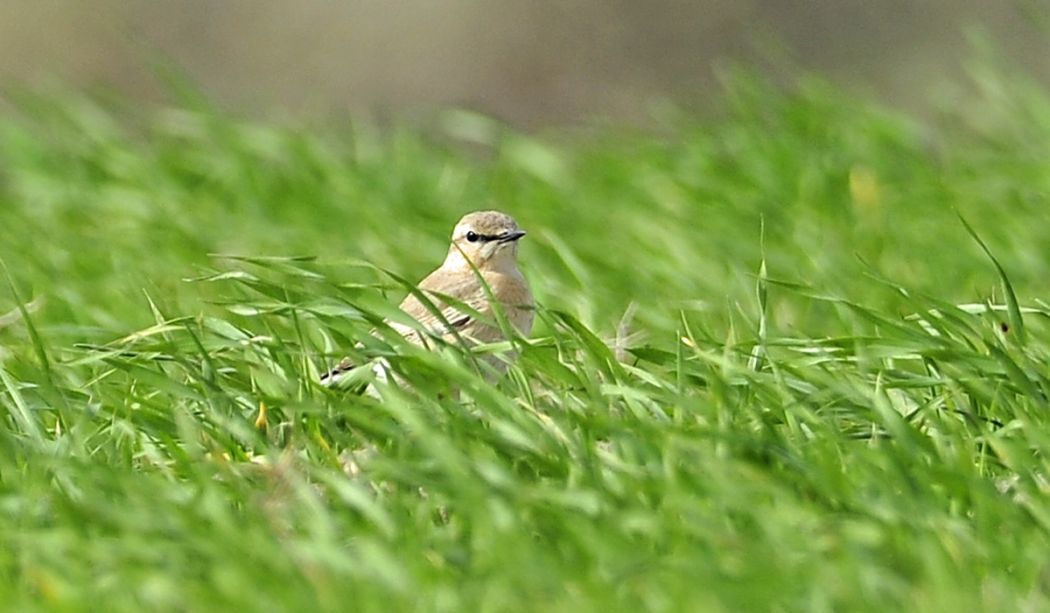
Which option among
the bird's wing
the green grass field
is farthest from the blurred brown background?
the bird's wing

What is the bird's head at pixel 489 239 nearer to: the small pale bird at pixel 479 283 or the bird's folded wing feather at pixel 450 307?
the small pale bird at pixel 479 283

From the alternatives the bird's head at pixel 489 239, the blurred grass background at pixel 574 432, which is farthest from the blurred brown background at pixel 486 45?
the bird's head at pixel 489 239

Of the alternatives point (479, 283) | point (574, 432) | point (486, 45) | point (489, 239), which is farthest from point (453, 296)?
point (486, 45)

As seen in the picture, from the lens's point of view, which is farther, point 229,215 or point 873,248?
point 229,215

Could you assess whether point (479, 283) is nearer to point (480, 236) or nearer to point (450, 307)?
point (450, 307)

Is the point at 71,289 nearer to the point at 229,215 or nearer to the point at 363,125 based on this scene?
the point at 229,215

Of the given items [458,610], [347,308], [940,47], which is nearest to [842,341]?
[347,308]
